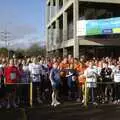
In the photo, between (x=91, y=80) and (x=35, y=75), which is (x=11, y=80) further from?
(x=91, y=80)

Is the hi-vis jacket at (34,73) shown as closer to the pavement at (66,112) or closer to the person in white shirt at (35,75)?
the person in white shirt at (35,75)

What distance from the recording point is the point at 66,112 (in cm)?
1596

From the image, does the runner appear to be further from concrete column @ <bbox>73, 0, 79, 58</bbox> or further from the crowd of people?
concrete column @ <bbox>73, 0, 79, 58</bbox>

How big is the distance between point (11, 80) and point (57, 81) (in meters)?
2.00

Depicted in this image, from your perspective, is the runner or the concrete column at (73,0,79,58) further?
the concrete column at (73,0,79,58)

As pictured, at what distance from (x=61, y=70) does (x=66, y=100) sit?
4.54ft

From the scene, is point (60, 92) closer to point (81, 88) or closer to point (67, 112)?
point (81, 88)

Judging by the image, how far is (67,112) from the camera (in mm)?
15969

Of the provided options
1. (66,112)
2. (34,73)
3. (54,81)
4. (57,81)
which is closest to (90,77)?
(57,81)

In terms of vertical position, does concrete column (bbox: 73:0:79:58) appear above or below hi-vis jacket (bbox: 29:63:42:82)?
above

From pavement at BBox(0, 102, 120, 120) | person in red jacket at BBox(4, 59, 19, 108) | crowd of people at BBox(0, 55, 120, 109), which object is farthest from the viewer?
crowd of people at BBox(0, 55, 120, 109)

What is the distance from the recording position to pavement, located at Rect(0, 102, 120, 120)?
49.1 ft

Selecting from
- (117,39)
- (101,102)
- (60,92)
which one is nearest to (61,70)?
(60,92)

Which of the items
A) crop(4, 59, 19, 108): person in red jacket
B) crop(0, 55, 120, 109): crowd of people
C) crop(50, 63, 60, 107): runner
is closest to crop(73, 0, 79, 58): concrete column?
crop(0, 55, 120, 109): crowd of people
